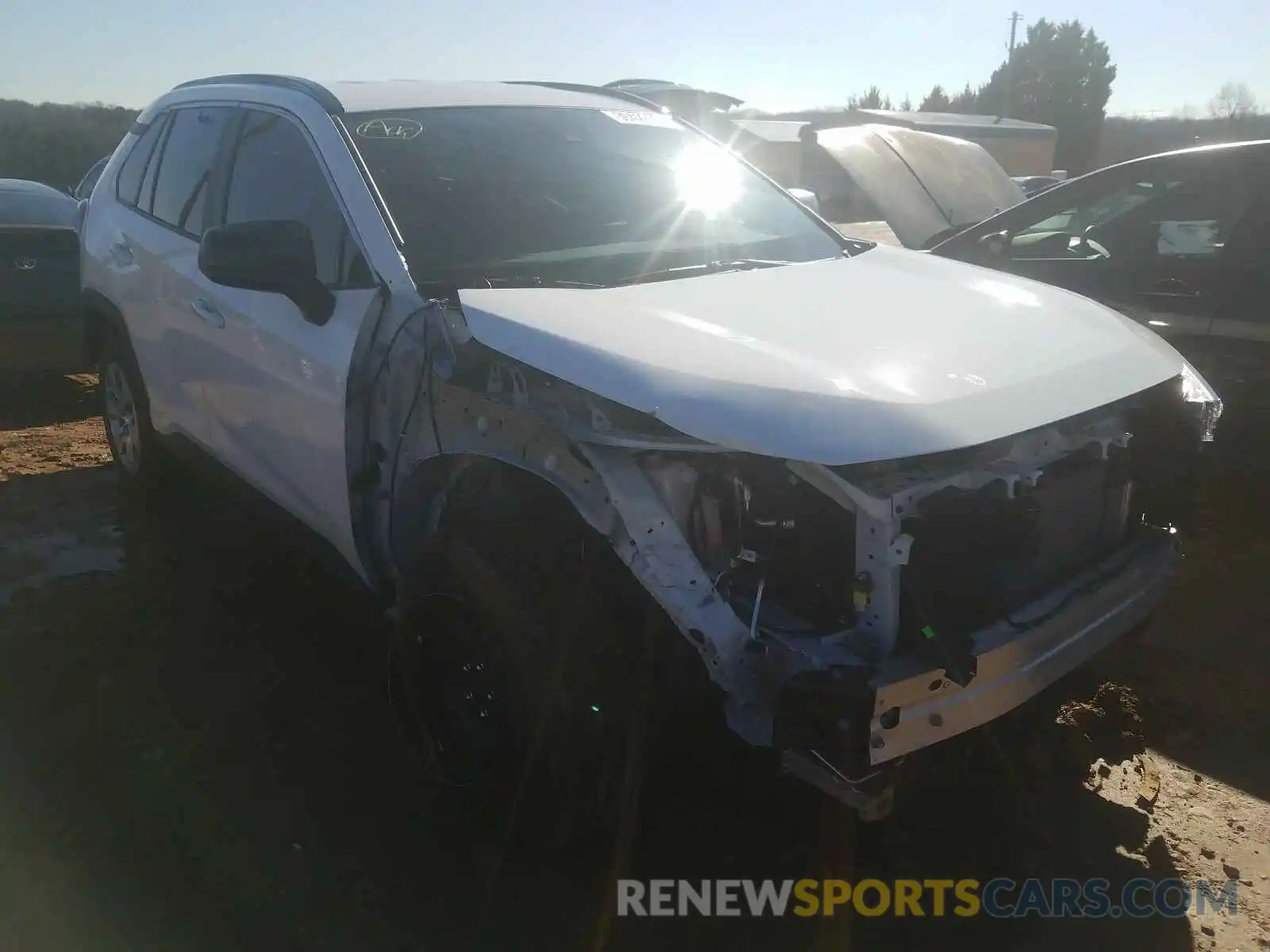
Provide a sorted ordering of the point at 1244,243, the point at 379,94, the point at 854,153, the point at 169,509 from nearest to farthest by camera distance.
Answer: the point at 379,94, the point at 1244,243, the point at 169,509, the point at 854,153

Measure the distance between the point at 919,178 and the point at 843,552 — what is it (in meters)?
4.42

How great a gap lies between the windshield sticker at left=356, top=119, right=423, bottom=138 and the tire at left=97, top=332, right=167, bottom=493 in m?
2.00

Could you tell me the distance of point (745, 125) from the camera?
989 inches

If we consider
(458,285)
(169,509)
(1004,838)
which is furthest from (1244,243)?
(169,509)

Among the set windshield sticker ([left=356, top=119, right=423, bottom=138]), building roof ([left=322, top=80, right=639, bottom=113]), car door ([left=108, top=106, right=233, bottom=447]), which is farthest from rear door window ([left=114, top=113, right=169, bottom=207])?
windshield sticker ([left=356, top=119, right=423, bottom=138])

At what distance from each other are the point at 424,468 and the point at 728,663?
1.12m

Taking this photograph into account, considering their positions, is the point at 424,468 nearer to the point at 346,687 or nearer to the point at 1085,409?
the point at 346,687

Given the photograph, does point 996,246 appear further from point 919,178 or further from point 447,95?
point 447,95

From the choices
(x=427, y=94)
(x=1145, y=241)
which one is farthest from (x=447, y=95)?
(x=1145, y=241)

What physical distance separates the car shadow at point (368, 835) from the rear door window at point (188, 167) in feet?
5.80

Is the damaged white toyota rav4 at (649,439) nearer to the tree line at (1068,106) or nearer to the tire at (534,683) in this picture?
the tire at (534,683)

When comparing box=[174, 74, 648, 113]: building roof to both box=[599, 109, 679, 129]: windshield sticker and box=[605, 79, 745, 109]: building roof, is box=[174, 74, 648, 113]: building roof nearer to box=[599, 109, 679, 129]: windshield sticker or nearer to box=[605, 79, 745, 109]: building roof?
box=[599, 109, 679, 129]: windshield sticker

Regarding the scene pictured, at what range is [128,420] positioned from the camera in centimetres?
525

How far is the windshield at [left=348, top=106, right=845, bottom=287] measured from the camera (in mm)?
3205
